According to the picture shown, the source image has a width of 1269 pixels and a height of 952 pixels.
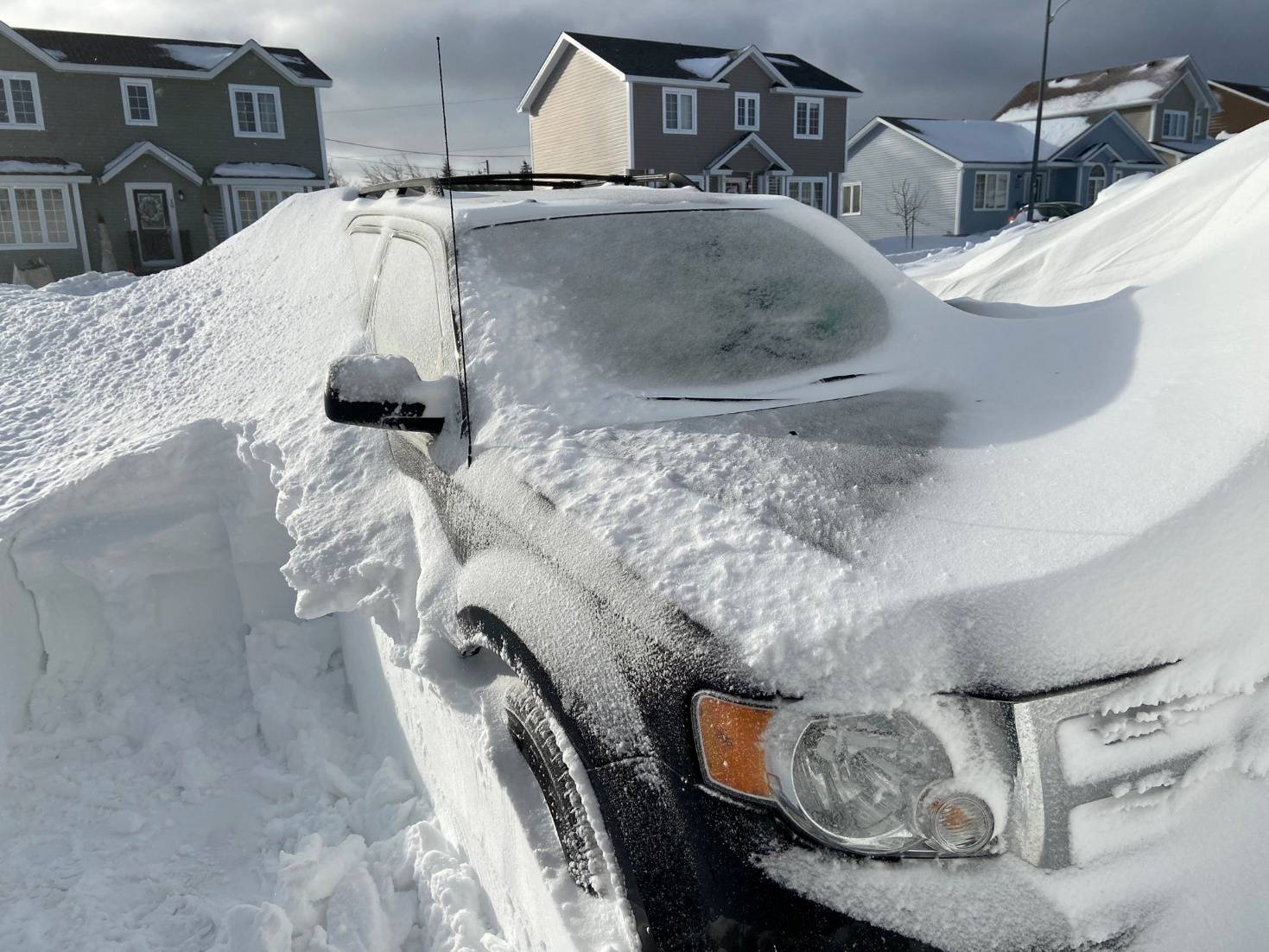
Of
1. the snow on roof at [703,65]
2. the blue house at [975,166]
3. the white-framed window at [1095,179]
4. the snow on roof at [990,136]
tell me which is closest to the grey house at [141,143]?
the snow on roof at [703,65]

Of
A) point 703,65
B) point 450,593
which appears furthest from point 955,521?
point 703,65

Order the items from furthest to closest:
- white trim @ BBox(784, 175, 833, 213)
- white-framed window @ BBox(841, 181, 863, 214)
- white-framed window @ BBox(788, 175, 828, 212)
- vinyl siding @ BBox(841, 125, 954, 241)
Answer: white-framed window @ BBox(841, 181, 863, 214) → vinyl siding @ BBox(841, 125, 954, 241) → white-framed window @ BBox(788, 175, 828, 212) → white trim @ BBox(784, 175, 833, 213)

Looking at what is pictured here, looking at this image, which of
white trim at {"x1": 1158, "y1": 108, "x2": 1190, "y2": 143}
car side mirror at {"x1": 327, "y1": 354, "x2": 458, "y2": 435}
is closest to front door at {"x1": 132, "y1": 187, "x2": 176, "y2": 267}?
car side mirror at {"x1": 327, "y1": 354, "x2": 458, "y2": 435}

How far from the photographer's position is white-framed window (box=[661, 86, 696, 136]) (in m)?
28.5

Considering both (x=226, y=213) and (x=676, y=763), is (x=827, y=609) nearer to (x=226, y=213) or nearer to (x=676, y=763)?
(x=676, y=763)

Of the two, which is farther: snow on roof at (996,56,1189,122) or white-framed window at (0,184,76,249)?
snow on roof at (996,56,1189,122)

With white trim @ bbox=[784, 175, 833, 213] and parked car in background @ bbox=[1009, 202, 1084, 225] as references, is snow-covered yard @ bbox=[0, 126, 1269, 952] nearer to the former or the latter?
parked car in background @ bbox=[1009, 202, 1084, 225]

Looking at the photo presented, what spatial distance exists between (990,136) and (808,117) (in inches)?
371

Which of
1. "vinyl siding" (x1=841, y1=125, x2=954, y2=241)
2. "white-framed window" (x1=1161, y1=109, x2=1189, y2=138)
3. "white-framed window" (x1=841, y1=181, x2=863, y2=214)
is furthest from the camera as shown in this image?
"white-framed window" (x1=1161, y1=109, x2=1189, y2=138)

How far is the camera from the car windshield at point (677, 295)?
2691mm

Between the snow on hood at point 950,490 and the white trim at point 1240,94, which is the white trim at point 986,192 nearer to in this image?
the white trim at point 1240,94

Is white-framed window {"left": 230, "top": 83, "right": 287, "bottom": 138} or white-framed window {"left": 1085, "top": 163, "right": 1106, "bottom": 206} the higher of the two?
white-framed window {"left": 230, "top": 83, "right": 287, "bottom": 138}

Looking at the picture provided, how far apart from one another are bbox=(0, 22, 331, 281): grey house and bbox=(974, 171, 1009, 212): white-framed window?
78.0 feet

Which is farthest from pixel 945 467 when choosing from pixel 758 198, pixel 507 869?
pixel 758 198
